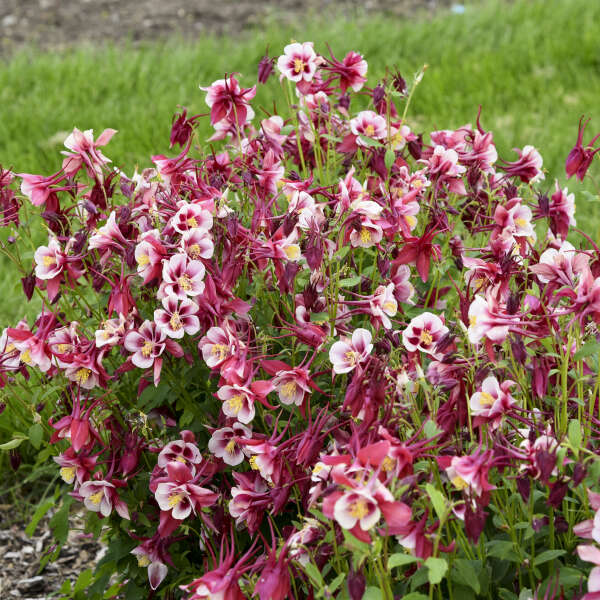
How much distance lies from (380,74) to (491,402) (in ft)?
13.4

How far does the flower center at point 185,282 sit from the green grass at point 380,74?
2631 mm

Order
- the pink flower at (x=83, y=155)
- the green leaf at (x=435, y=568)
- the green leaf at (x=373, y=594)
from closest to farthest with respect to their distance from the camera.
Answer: the green leaf at (x=435, y=568), the green leaf at (x=373, y=594), the pink flower at (x=83, y=155)

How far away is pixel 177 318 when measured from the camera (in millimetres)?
1761

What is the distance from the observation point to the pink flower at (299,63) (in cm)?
227

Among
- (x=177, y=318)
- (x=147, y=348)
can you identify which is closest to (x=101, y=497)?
(x=147, y=348)

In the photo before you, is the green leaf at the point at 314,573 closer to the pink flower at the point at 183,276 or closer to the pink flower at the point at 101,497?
the pink flower at the point at 183,276

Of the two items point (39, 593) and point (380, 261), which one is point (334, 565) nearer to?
point (380, 261)

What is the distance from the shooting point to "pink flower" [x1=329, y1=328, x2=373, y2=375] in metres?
1.66

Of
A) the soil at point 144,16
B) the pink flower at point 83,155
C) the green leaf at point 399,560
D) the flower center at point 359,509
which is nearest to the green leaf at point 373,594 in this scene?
the green leaf at point 399,560

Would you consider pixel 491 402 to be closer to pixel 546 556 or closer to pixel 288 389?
pixel 546 556

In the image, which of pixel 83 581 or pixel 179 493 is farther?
pixel 83 581

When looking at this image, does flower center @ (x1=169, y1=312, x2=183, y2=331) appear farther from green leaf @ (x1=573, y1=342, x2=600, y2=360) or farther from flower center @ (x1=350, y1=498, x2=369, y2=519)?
green leaf @ (x1=573, y1=342, x2=600, y2=360)

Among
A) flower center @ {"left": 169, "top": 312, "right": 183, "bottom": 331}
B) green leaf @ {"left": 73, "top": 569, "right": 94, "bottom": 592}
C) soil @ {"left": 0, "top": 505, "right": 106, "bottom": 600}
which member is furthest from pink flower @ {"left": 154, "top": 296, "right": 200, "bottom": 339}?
soil @ {"left": 0, "top": 505, "right": 106, "bottom": 600}

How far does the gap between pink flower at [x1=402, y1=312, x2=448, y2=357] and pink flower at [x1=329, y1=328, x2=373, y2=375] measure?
0.09 m
